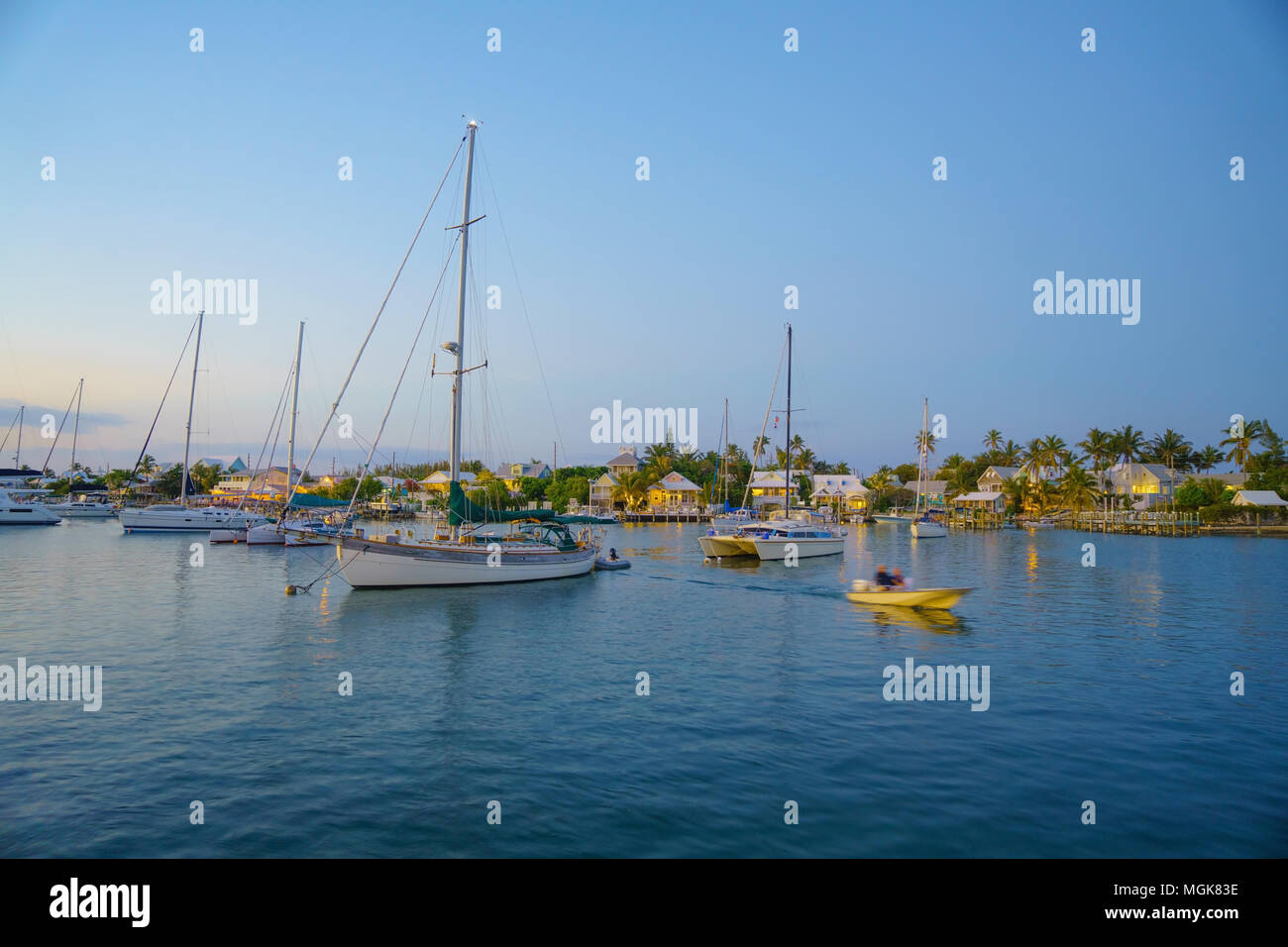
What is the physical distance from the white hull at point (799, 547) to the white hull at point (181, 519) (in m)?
48.9

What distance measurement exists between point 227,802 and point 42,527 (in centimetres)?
8793

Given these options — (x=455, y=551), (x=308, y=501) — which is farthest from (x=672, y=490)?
(x=455, y=551)

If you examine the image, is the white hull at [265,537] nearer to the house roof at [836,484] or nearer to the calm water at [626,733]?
the calm water at [626,733]

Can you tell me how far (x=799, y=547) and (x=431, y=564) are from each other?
91.4 ft

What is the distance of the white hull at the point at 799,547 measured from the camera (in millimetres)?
49303

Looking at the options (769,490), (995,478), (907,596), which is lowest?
(907,596)

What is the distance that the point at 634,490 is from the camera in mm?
120938

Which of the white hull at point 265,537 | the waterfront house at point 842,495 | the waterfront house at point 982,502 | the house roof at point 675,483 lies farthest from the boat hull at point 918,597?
the waterfront house at point 982,502

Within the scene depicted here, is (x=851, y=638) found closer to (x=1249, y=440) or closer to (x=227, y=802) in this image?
(x=227, y=802)

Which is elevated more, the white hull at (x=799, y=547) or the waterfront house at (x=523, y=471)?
the waterfront house at (x=523, y=471)

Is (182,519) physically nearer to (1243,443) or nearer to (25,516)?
(25,516)

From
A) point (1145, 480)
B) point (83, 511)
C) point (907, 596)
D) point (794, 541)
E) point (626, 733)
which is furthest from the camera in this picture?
point (1145, 480)

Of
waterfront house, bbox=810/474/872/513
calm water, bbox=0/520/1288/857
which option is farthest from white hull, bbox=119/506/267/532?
waterfront house, bbox=810/474/872/513
